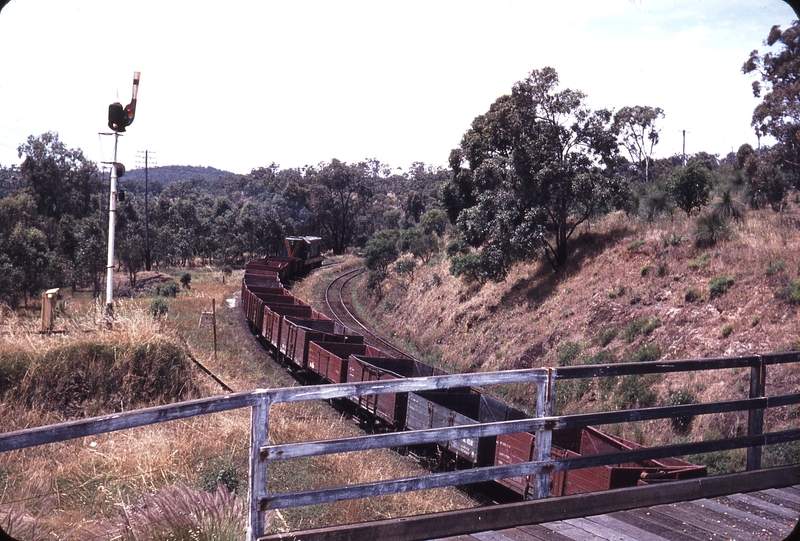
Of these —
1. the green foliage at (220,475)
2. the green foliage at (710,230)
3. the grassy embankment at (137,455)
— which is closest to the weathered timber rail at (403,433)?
the grassy embankment at (137,455)

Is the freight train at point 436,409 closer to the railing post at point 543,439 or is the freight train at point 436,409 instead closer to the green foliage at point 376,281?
the railing post at point 543,439

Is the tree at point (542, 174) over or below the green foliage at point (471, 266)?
over

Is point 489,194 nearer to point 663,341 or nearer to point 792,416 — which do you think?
point 663,341

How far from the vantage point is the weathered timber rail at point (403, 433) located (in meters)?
3.18

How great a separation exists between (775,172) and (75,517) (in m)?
25.3

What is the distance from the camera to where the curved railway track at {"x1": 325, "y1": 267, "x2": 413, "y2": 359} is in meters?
24.9

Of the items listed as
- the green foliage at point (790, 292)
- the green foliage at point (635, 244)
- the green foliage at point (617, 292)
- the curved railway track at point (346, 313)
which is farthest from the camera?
the curved railway track at point (346, 313)

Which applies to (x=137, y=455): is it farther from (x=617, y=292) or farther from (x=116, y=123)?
(x=617, y=292)

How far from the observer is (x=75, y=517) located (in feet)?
17.1

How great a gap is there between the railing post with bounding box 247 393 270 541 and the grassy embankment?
0.14 m

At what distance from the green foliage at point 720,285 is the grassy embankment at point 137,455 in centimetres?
1032

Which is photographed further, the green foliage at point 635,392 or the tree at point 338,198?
the tree at point 338,198

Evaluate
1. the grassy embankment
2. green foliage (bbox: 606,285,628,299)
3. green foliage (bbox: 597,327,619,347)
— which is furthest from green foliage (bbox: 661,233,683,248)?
the grassy embankment

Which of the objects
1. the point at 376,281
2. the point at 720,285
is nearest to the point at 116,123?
the point at 720,285
